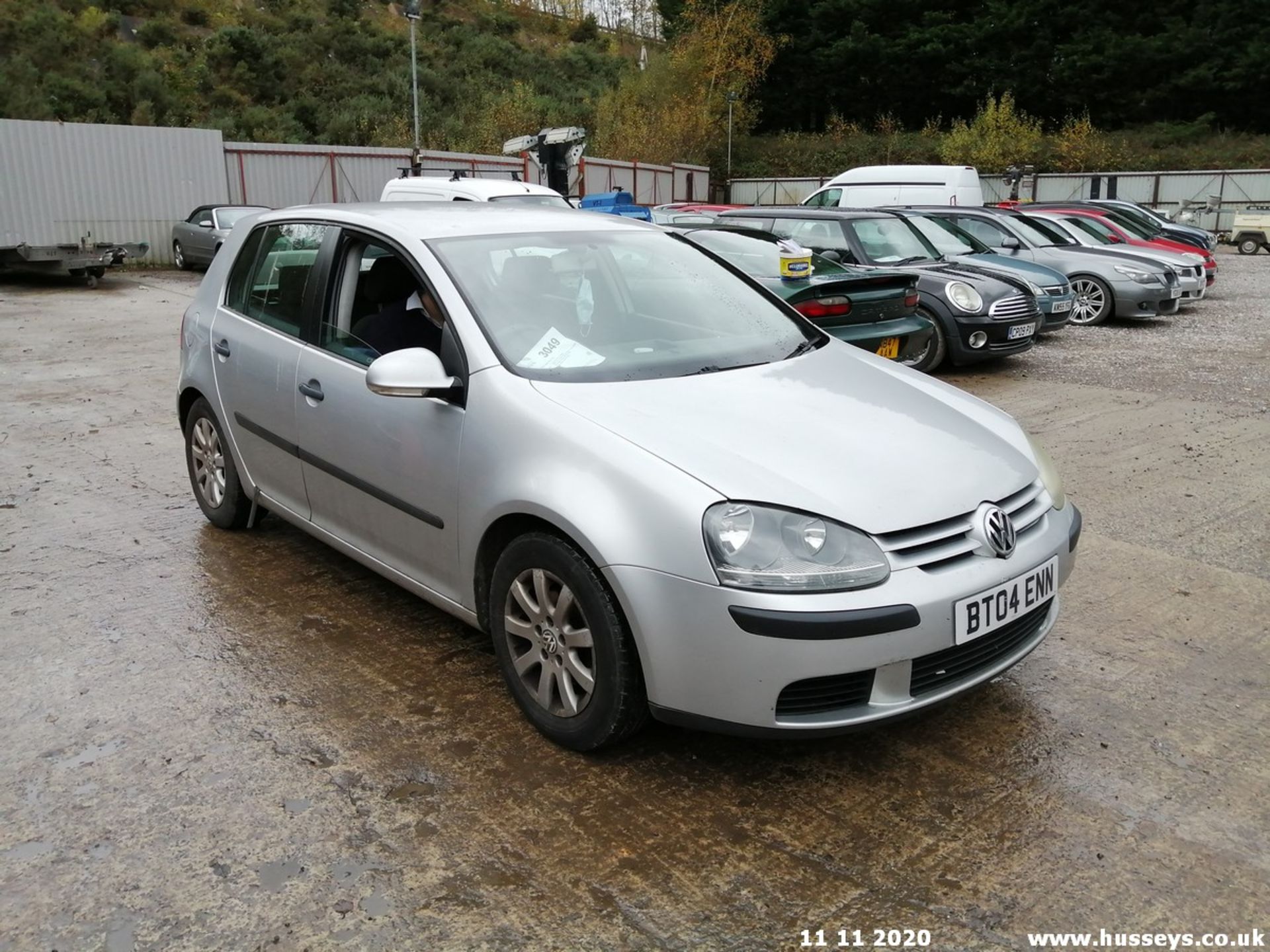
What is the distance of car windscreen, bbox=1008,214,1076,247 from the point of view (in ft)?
46.1

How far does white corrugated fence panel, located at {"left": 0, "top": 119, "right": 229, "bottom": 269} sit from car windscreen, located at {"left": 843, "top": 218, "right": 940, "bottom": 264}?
590 inches

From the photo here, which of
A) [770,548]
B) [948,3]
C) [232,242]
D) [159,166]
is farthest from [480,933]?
[948,3]

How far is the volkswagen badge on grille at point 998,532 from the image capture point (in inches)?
116

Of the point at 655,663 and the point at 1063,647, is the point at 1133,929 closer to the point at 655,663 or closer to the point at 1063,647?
the point at 655,663

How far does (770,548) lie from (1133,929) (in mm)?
1215

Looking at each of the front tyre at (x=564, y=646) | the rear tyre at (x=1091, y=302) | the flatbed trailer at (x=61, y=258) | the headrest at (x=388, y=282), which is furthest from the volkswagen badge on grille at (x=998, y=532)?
the flatbed trailer at (x=61, y=258)

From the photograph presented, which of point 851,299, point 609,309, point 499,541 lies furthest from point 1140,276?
point 499,541

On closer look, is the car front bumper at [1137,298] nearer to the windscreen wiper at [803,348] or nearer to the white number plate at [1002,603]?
the windscreen wiper at [803,348]

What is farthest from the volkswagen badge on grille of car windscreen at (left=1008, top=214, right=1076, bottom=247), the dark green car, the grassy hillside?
the grassy hillside

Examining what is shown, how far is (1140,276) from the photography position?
1332cm

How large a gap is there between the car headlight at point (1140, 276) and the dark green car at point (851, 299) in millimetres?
6010

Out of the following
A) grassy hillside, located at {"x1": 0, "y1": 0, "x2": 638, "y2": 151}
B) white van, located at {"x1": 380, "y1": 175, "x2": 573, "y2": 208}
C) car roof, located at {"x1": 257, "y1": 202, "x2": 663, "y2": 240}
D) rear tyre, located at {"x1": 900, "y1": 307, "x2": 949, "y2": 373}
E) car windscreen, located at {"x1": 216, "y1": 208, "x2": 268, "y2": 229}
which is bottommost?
rear tyre, located at {"x1": 900, "y1": 307, "x2": 949, "y2": 373}
